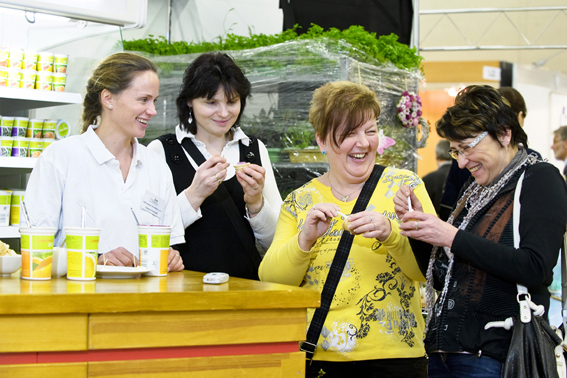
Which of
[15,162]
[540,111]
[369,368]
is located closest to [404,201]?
[369,368]

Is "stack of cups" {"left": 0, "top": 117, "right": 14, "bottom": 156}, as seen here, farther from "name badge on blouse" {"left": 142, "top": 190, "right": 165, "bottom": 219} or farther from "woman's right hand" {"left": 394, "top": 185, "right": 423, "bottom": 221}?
"woman's right hand" {"left": 394, "top": 185, "right": 423, "bottom": 221}

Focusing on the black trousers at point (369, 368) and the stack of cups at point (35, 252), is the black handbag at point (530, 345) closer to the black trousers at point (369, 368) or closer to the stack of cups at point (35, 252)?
the black trousers at point (369, 368)

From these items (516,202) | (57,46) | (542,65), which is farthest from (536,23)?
(516,202)

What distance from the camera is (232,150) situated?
9.11 feet

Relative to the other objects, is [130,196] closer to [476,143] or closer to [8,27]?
[476,143]

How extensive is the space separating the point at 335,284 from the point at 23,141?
2263mm

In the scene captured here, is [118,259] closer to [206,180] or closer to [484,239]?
[206,180]

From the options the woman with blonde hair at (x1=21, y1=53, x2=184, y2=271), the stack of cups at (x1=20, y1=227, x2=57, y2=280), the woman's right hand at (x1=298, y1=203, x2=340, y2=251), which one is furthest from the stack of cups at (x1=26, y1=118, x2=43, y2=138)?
the woman's right hand at (x1=298, y1=203, x2=340, y2=251)

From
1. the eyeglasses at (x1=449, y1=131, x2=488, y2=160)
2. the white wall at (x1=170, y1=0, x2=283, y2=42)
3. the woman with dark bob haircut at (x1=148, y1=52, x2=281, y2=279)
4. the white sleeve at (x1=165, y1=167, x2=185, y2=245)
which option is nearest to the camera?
the eyeglasses at (x1=449, y1=131, x2=488, y2=160)

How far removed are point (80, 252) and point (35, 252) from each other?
0.13 metres

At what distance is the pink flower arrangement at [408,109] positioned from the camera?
177 inches

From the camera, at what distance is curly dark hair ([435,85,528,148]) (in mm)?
1931

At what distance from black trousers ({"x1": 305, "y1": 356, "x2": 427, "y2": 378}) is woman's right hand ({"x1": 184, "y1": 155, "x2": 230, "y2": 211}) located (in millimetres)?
840

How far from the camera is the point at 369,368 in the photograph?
1.97m
